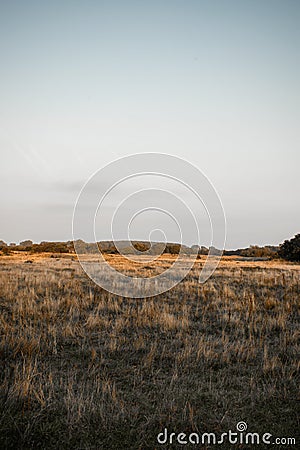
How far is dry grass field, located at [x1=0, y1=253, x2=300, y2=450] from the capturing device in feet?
12.7

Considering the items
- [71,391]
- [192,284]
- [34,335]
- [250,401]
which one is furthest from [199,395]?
[192,284]

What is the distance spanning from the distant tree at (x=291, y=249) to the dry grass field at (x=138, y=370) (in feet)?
114

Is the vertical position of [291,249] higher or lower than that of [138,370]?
higher

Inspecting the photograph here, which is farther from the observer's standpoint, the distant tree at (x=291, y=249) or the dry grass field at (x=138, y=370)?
the distant tree at (x=291, y=249)

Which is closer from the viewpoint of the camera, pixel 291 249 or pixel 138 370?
pixel 138 370

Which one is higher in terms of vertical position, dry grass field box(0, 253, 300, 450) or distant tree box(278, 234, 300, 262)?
distant tree box(278, 234, 300, 262)

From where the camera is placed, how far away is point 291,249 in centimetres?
4391

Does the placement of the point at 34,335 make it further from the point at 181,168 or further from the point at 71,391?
the point at 181,168

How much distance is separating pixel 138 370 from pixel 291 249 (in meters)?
42.4

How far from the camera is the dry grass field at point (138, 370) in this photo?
388cm

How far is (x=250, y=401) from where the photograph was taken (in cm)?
452

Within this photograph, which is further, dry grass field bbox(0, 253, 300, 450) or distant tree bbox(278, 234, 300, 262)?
distant tree bbox(278, 234, 300, 262)

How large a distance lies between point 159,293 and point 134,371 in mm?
6129

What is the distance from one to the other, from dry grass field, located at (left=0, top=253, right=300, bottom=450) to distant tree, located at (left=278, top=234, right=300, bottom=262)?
114 feet
